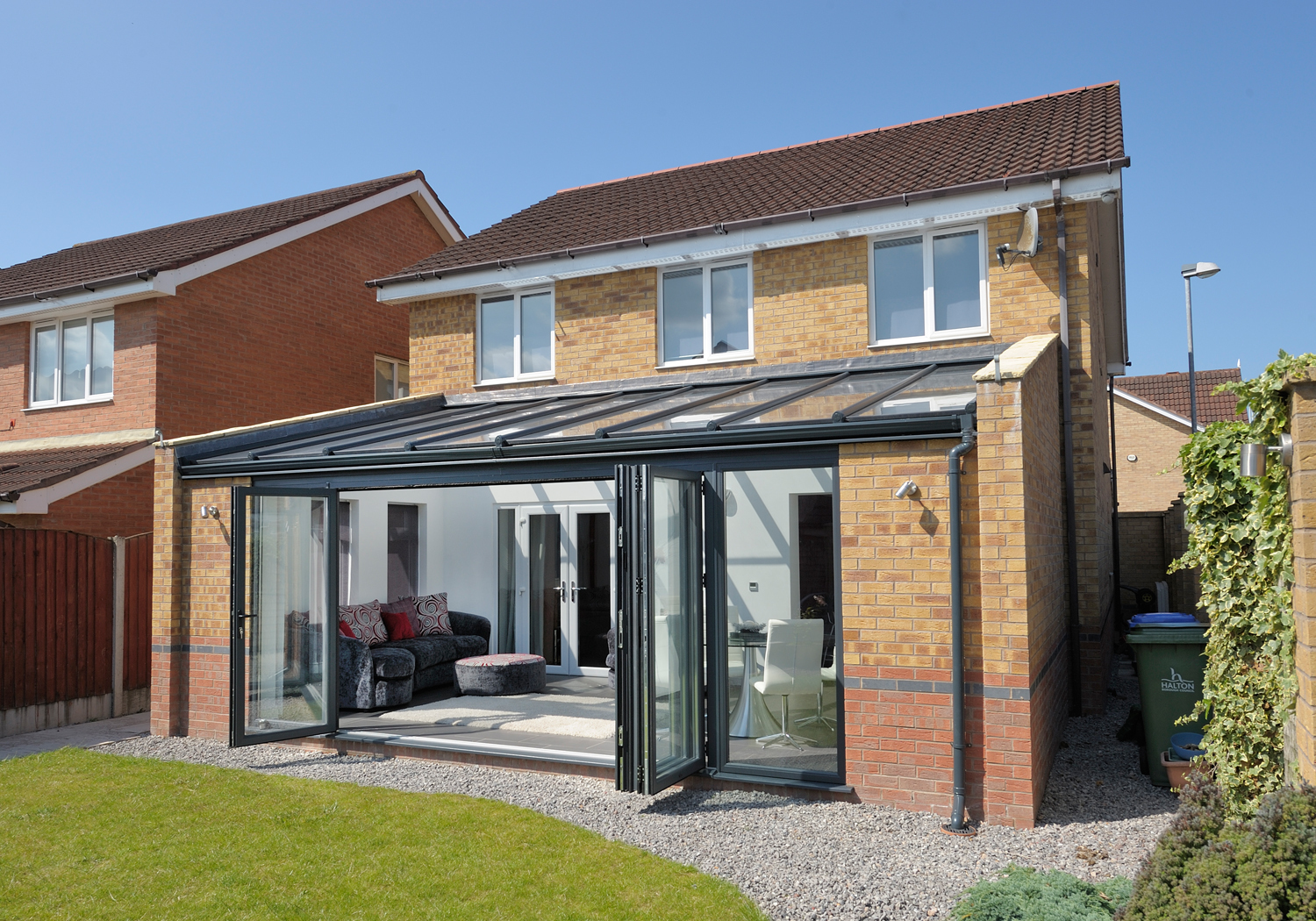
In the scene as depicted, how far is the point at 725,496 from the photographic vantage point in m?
7.41

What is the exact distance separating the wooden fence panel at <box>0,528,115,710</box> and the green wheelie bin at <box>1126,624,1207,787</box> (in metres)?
11.0

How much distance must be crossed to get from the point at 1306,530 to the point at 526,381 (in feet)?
31.7

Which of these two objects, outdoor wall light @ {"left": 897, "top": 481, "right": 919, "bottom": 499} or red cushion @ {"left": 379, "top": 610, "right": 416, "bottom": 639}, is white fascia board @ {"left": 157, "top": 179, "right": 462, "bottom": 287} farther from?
outdoor wall light @ {"left": 897, "top": 481, "right": 919, "bottom": 499}

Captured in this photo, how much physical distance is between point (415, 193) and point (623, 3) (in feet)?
26.2

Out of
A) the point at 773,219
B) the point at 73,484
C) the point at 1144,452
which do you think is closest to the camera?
the point at 773,219

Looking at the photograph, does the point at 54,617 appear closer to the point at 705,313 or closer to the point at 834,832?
the point at 705,313

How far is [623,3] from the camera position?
11.0 meters

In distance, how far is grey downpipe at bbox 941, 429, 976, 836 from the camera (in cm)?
626

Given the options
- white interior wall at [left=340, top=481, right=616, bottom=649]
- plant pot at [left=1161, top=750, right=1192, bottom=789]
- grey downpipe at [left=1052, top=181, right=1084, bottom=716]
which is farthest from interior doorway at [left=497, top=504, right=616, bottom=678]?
plant pot at [left=1161, top=750, right=1192, bottom=789]

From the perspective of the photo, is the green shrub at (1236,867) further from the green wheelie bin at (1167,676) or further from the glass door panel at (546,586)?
the glass door panel at (546,586)

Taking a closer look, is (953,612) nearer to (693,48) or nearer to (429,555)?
(693,48)

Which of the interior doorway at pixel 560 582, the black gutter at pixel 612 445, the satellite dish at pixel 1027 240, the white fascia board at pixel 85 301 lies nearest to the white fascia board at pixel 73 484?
the white fascia board at pixel 85 301

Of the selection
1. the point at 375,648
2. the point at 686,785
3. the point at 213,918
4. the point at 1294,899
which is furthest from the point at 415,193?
the point at 1294,899

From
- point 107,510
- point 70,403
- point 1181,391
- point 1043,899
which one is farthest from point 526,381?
point 1181,391
